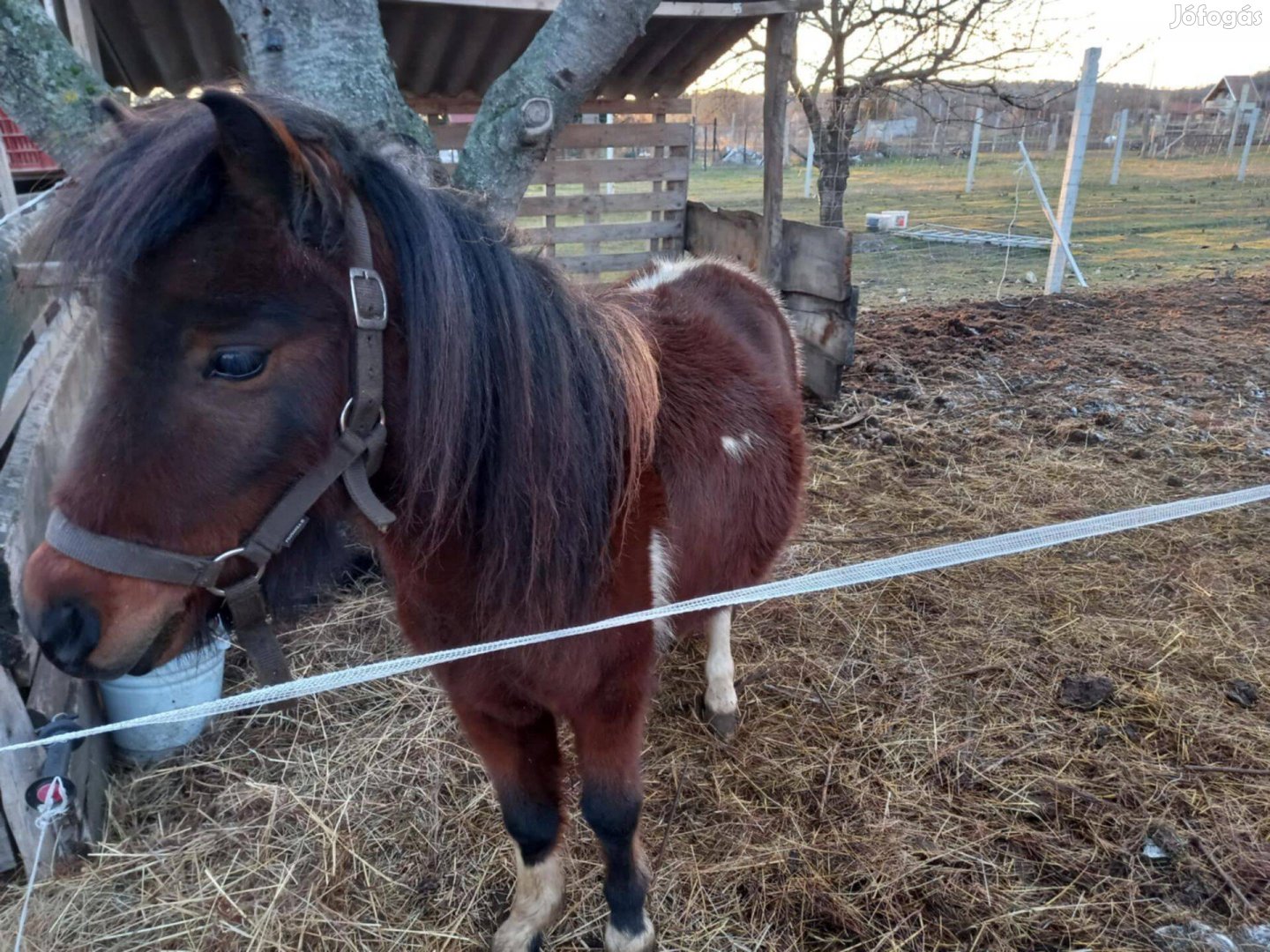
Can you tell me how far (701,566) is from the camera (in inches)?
76.3

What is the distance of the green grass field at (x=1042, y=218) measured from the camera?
9.23 metres

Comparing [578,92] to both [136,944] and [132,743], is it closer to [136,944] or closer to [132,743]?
[132,743]

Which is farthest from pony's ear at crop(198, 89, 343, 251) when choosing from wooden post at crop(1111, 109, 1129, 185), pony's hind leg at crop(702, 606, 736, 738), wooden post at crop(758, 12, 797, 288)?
wooden post at crop(1111, 109, 1129, 185)

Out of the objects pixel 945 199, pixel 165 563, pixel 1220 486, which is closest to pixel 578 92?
pixel 165 563

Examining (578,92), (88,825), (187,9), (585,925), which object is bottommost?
(585,925)

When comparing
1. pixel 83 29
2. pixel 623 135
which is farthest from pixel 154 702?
pixel 623 135

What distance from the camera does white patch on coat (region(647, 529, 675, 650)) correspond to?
1.66 meters

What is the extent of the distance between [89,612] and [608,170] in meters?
5.78

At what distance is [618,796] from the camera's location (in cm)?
173

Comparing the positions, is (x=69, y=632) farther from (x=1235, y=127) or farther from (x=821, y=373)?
(x=1235, y=127)

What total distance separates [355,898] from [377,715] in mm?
751

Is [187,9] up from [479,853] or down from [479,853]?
up

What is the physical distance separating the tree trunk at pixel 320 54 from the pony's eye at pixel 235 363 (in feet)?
6.14

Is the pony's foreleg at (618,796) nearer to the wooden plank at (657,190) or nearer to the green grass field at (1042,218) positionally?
the wooden plank at (657,190)
